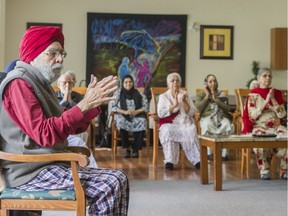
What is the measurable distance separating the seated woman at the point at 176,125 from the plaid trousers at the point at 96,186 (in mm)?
3906

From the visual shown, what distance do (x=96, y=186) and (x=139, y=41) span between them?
7.51 meters

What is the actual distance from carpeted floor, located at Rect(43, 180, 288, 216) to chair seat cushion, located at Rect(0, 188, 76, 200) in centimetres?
144

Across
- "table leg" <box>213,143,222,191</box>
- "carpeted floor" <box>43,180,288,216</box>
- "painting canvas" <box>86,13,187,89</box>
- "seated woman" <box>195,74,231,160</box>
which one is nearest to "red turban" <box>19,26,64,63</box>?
"carpeted floor" <box>43,180,288,216</box>

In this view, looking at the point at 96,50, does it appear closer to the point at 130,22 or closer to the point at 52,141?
the point at 130,22

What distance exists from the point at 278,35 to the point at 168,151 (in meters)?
4.51

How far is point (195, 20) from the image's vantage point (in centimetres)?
984

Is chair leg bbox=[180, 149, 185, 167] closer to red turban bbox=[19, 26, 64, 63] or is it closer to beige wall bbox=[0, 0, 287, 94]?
beige wall bbox=[0, 0, 287, 94]

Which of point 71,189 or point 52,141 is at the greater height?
point 52,141

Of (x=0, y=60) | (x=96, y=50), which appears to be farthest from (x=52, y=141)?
(x=96, y=50)

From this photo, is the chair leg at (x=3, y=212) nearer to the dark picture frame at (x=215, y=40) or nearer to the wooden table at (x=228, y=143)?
the wooden table at (x=228, y=143)

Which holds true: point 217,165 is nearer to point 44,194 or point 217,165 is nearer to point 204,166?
point 204,166

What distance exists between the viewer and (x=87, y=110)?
7.64 ft

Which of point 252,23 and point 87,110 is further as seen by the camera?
point 252,23

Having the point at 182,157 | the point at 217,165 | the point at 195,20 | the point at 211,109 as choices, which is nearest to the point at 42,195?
the point at 217,165
